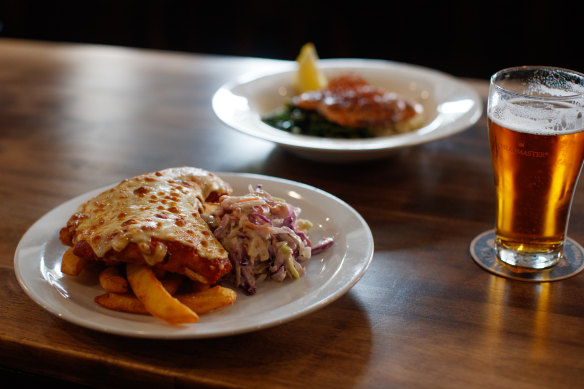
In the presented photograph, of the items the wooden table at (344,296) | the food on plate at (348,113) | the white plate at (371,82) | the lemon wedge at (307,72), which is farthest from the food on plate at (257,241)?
the lemon wedge at (307,72)

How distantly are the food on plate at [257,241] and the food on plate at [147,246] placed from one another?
0.16 feet

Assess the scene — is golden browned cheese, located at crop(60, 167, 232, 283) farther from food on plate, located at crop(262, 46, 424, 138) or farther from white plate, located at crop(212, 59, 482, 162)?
food on plate, located at crop(262, 46, 424, 138)

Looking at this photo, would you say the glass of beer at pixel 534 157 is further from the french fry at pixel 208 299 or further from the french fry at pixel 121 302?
the french fry at pixel 121 302

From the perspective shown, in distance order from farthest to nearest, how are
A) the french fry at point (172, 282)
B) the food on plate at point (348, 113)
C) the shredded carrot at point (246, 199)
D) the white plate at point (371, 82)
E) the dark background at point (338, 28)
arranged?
the dark background at point (338, 28) → the food on plate at point (348, 113) → the white plate at point (371, 82) → the shredded carrot at point (246, 199) → the french fry at point (172, 282)

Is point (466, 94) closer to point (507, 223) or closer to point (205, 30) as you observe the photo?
point (507, 223)

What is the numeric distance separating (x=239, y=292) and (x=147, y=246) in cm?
21

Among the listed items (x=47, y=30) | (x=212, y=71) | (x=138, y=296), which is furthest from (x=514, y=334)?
(x=47, y=30)

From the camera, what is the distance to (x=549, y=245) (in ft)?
4.41

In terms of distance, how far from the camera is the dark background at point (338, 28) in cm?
470

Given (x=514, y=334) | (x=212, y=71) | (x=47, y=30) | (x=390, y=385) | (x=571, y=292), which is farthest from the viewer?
(x=47, y=30)

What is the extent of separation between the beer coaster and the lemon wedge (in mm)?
1177

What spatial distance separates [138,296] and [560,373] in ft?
2.42

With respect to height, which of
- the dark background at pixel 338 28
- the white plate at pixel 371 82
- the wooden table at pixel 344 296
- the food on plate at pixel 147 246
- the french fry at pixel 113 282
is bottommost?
the dark background at pixel 338 28

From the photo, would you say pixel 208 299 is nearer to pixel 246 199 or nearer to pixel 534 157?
pixel 246 199
